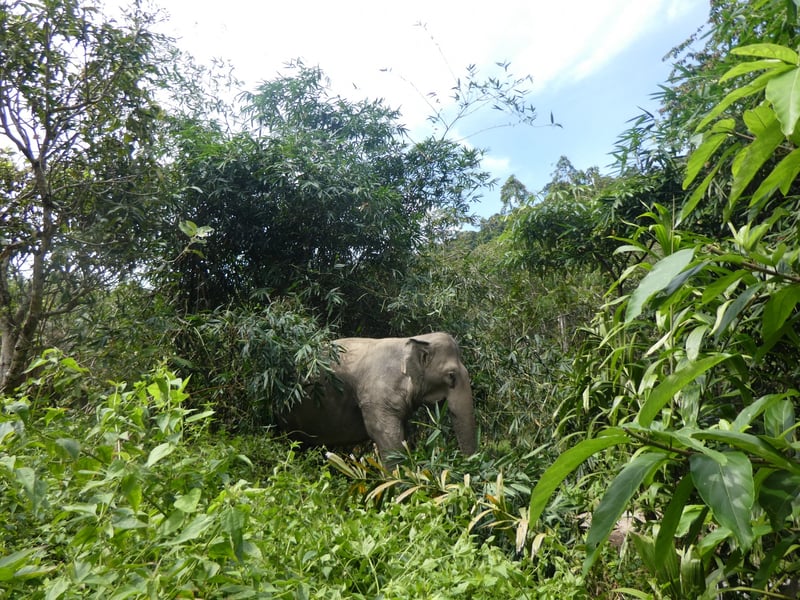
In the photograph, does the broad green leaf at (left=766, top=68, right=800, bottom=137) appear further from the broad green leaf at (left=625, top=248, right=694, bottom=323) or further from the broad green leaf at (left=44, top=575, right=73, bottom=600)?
the broad green leaf at (left=44, top=575, right=73, bottom=600)

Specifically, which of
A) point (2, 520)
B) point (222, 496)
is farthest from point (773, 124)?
point (2, 520)

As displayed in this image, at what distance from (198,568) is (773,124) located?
3.11 ft

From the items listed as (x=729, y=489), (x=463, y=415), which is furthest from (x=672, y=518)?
(x=463, y=415)

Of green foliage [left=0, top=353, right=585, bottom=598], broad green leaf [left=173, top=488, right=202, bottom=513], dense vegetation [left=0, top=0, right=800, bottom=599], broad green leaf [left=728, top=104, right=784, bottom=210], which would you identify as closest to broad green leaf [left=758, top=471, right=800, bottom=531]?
dense vegetation [left=0, top=0, right=800, bottom=599]

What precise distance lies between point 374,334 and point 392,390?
4.04 feet

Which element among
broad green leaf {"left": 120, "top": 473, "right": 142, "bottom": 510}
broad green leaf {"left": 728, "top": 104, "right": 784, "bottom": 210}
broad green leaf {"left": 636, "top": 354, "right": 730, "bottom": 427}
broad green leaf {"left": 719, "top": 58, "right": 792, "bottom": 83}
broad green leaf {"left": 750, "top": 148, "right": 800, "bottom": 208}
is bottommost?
broad green leaf {"left": 120, "top": 473, "right": 142, "bottom": 510}

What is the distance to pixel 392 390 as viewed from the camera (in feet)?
11.0

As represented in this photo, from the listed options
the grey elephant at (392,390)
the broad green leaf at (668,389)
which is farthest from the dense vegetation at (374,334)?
the grey elephant at (392,390)

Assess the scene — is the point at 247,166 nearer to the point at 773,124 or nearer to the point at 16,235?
the point at 16,235

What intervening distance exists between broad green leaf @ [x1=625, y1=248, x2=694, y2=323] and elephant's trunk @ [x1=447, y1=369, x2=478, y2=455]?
9.15ft

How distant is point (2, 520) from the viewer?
1.00 m

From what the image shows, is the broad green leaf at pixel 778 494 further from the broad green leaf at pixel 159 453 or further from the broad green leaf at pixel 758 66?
the broad green leaf at pixel 159 453

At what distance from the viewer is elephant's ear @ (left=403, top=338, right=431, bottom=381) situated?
10.8 ft

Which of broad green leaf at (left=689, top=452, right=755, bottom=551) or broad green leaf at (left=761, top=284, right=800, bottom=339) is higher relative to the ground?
broad green leaf at (left=761, top=284, right=800, bottom=339)
